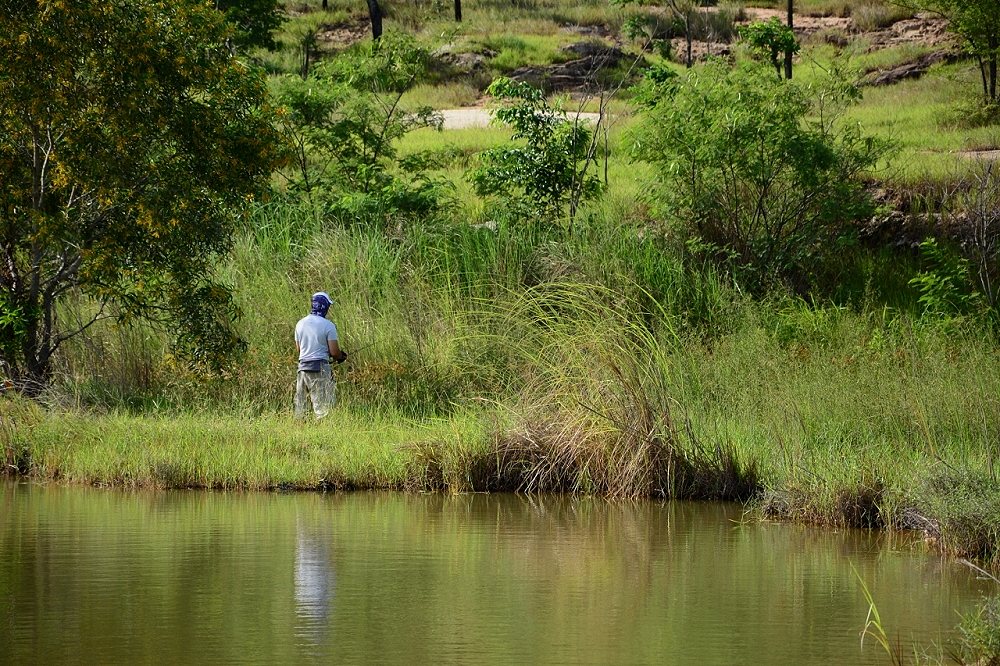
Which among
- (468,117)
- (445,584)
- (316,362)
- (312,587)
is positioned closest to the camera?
(312,587)

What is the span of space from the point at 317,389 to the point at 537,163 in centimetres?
740

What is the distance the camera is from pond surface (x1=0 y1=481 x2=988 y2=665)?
7.66 m

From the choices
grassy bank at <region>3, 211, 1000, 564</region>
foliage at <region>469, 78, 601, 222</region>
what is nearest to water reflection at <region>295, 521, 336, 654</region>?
grassy bank at <region>3, 211, 1000, 564</region>

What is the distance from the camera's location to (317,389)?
1622 centimetres

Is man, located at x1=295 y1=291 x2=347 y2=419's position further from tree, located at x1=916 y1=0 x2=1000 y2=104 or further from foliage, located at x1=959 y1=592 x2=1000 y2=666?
tree, located at x1=916 y1=0 x2=1000 y2=104

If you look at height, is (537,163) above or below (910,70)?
below

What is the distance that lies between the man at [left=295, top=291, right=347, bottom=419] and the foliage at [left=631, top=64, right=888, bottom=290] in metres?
6.76

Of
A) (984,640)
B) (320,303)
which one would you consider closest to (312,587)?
(984,640)

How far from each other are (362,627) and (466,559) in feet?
7.19

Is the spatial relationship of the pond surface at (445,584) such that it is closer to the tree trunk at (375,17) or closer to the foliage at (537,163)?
the foliage at (537,163)

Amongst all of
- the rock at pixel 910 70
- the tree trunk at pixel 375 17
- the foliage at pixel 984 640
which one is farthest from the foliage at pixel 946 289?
the tree trunk at pixel 375 17

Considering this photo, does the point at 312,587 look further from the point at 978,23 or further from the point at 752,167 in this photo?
the point at 978,23

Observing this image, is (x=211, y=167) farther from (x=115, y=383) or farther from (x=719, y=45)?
(x=719, y=45)

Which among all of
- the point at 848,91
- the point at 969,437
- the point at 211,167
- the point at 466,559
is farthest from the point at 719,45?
the point at 466,559
